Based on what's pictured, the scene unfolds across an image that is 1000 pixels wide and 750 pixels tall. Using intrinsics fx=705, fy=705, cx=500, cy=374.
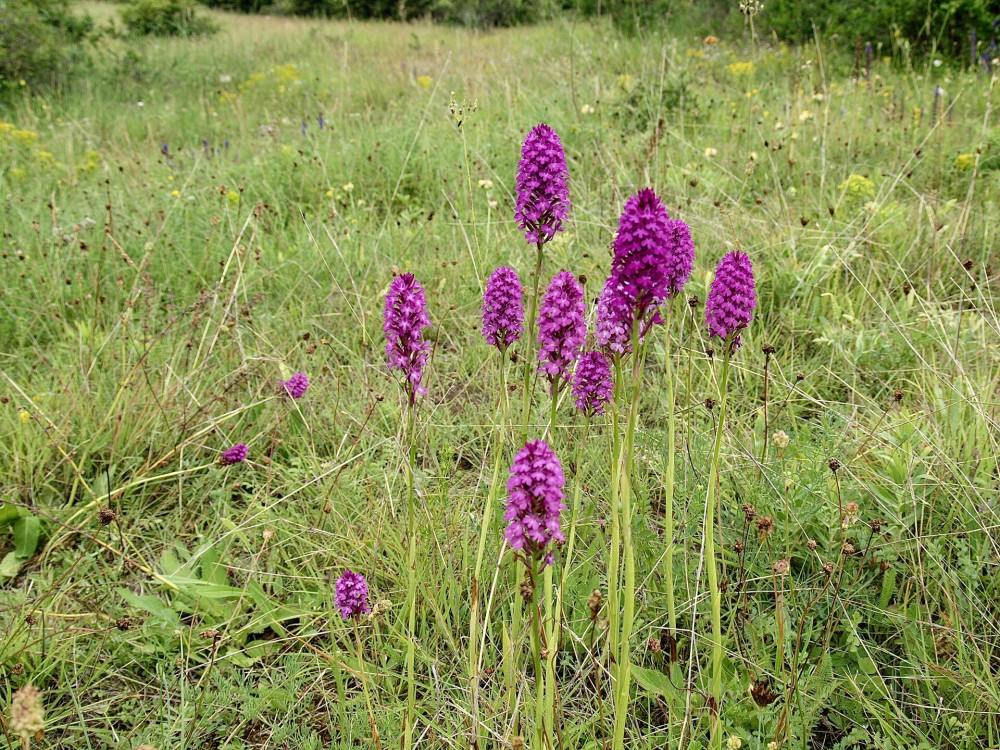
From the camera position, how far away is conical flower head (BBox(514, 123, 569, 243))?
5.07 ft

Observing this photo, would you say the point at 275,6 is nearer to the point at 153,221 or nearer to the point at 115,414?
the point at 153,221

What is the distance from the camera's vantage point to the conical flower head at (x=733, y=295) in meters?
1.54

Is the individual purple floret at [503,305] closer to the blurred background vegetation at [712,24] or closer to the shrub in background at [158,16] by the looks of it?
the blurred background vegetation at [712,24]

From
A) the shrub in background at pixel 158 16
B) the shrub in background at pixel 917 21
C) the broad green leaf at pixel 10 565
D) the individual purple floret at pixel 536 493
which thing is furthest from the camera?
the shrub in background at pixel 158 16

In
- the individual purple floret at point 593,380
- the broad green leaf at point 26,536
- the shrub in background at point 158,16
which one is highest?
the shrub in background at point 158,16

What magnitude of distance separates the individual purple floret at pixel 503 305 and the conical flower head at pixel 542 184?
104 millimetres

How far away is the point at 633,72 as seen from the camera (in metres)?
7.03

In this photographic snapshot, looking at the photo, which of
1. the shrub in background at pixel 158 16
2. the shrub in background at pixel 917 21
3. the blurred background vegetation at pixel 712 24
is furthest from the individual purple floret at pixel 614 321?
the shrub in background at pixel 158 16

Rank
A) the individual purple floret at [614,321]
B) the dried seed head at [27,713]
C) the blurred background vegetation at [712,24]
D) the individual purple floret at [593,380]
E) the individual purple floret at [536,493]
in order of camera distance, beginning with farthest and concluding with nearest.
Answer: the blurred background vegetation at [712,24] → the individual purple floret at [593,380] → the individual purple floret at [614,321] → the individual purple floret at [536,493] → the dried seed head at [27,713]

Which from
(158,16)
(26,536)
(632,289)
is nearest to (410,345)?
(632,289)

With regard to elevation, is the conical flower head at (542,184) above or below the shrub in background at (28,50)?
below

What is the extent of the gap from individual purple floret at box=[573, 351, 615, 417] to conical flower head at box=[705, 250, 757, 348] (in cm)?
26

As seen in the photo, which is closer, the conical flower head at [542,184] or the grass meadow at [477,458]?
the conical flower head at [542,184]

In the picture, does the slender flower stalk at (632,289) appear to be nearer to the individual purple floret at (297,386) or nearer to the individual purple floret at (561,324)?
the individual purple floret at (561,324)
